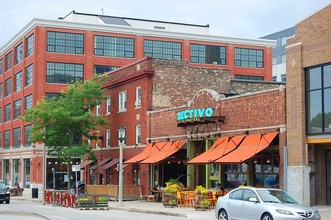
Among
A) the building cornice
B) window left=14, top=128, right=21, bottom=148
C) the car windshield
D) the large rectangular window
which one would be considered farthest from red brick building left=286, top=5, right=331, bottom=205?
window left=14, top=128, right=21, bottom=148

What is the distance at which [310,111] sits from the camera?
3081 centimetres

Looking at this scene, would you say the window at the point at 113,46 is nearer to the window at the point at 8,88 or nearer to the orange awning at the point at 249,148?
the window at the point at 8,88

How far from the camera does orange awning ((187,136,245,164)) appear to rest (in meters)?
34.8

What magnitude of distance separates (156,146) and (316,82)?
16.2 m

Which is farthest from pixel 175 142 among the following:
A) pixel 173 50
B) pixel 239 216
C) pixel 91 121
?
pixel 173 50

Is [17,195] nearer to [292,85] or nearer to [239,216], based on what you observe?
[292,85]

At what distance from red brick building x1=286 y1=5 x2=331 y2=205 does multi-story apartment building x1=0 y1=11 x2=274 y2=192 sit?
144 ft

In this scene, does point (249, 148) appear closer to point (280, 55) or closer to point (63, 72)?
point (63, 72)

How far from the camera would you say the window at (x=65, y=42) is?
74450 millimetres

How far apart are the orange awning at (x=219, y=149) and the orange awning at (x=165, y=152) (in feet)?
15.1

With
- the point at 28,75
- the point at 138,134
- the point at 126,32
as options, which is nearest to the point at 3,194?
the point at 138,134

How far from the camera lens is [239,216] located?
22.9m

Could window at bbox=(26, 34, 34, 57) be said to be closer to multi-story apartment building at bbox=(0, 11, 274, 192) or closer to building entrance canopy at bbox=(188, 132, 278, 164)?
multi-story apartment building at bbox=(0, 11, 274, 192)

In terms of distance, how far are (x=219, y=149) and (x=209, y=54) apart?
46565 millimetres
